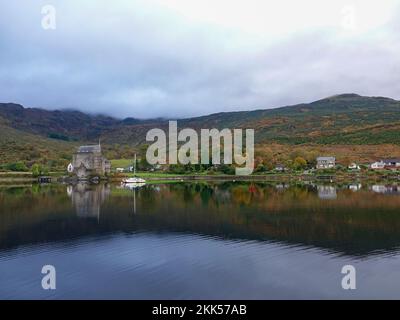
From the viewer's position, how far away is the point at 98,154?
86.9 meters

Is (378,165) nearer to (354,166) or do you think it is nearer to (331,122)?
(354,166)

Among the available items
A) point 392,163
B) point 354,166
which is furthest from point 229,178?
point 392,163

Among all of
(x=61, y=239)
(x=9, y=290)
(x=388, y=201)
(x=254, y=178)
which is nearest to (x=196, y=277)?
(x=9, y=290)

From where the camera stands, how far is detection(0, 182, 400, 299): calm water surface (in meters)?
13.1

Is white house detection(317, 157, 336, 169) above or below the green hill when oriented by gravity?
below

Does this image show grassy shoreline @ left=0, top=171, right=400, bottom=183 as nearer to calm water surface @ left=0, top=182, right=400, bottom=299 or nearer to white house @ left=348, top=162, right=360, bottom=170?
white house @ left=348, top=162, right=360, bottom=170

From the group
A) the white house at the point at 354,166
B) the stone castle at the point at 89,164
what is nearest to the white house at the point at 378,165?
the white house at the point at 354,166

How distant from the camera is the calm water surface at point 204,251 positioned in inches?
516

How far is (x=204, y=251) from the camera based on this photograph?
720 inches

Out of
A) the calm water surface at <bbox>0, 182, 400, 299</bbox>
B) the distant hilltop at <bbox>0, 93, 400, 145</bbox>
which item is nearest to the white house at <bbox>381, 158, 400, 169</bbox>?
the distant hilltop at <bbox>0, 93, 400, 145</bbox>

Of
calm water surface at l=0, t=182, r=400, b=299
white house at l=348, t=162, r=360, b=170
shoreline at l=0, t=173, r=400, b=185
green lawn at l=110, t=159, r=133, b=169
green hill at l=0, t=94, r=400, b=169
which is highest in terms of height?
green hill at l=0, t=94, r=400, b=169

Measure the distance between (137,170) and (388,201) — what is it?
6257 centimetres
